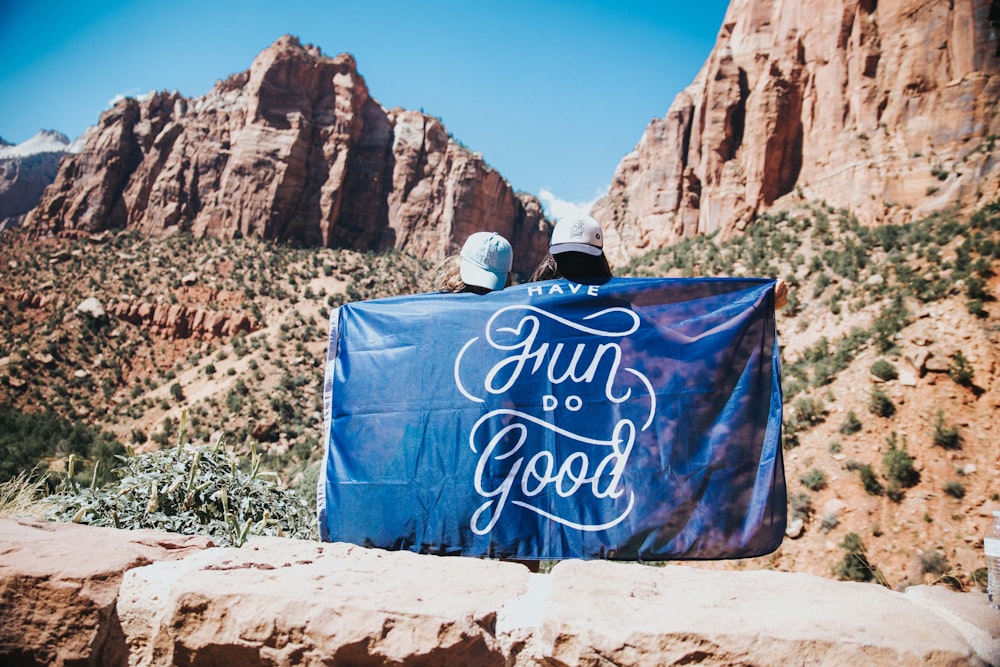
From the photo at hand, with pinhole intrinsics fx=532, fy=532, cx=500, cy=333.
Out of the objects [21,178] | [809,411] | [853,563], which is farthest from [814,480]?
[21,178]

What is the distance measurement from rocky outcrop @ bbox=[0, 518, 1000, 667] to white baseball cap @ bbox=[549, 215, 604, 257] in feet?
4.70

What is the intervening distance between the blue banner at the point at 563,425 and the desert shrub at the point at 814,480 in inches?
414

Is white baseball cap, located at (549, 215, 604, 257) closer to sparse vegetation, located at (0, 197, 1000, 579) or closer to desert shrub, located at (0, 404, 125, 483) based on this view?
sparse vegetation, located at (0, 197, 1000, 579)

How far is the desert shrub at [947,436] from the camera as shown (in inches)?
399

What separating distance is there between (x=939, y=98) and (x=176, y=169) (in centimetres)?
5238

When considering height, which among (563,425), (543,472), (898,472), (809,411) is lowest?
(898,472)

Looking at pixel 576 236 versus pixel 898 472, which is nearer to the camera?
pixel 576 236

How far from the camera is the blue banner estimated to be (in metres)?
2.16

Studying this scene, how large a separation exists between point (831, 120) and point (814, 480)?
26.1 meters

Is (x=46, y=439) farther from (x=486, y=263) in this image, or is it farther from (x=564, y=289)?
(x=564, y=289)

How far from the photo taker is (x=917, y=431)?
10836mm

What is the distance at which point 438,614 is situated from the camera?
131cm

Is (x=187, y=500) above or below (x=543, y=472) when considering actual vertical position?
below

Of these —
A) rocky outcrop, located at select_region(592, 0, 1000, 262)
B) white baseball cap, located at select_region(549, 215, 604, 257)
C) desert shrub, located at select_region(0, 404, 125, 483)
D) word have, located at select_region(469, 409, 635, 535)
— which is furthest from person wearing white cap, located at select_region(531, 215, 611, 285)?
rocky outcrop, located at select_region(592, 0, 1000, 262)
